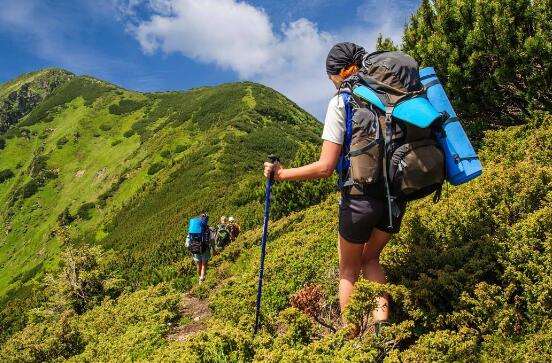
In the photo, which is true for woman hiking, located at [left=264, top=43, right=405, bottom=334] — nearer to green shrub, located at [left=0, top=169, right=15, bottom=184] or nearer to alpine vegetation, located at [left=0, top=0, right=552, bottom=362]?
alpine vegetation, located at [left=0, top=0, right=552, bottom=362]

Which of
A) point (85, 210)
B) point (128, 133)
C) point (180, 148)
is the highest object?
point (128, 133)

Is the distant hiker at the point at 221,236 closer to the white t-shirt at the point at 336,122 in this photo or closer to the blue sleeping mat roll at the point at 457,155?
the white t-shirt at the point at 336,122

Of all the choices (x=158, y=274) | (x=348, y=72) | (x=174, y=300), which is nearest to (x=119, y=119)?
(x=158, y=274)

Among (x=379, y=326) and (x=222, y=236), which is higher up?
(x=222, y=236)

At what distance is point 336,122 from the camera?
122 inches

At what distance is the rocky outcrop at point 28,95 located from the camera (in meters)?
114

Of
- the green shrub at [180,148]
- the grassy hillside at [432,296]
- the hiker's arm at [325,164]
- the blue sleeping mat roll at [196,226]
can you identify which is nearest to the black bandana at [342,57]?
the hiker's arm at [325,164]

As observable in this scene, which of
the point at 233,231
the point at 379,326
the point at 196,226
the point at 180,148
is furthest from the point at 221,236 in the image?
the point at 180,148

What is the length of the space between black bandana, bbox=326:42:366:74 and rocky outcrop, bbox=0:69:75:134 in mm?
128549

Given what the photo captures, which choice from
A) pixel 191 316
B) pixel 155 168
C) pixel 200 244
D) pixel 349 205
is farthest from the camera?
pixel 155 168

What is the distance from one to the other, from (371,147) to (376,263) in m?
1.19

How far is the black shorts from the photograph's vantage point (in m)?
3.14

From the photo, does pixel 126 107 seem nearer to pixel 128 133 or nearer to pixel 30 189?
pixel 128 133

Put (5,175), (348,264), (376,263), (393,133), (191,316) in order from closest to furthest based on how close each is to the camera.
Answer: (393,133), (348,264), (376,263), (191,316), (5,175)
